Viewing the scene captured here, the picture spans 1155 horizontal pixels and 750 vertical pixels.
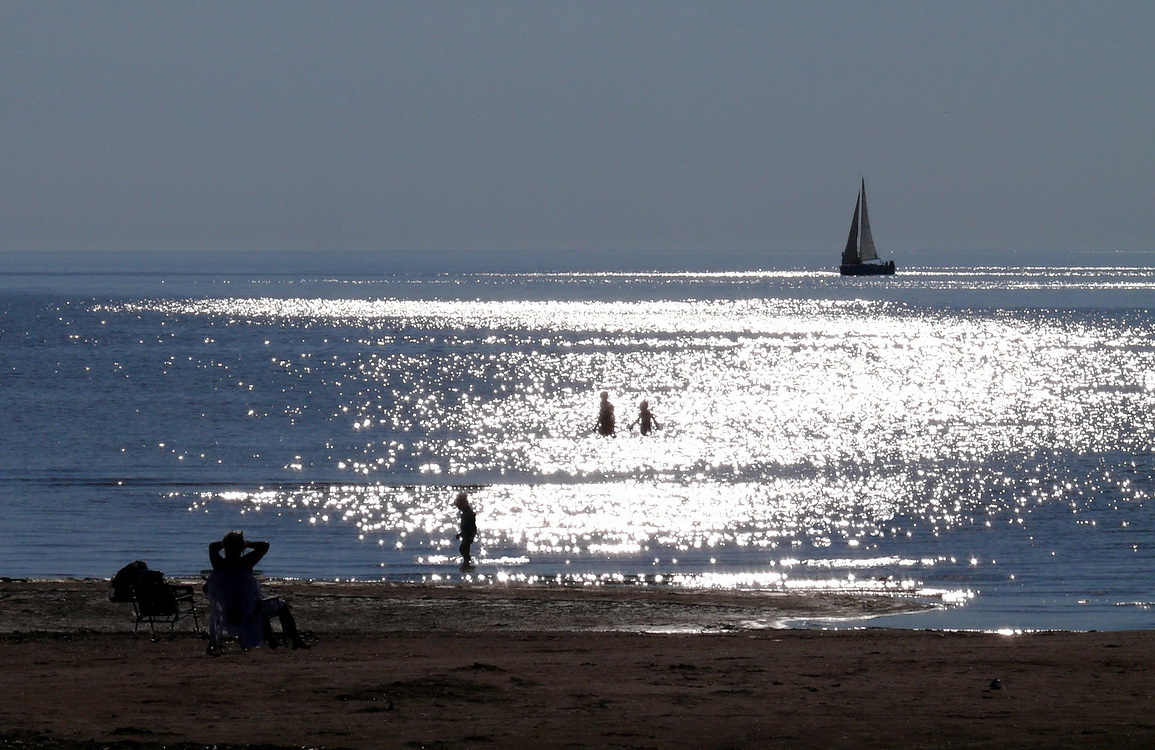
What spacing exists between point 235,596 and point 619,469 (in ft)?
85.9

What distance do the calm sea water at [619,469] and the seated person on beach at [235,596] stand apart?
362 inches

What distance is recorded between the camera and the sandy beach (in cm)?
1059

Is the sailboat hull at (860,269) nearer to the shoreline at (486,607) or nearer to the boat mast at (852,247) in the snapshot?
the boat mast at (852,247)

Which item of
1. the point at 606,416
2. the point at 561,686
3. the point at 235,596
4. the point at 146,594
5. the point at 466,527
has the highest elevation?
the point at 235,596

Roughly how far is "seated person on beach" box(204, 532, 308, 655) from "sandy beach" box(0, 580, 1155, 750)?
0.23 m

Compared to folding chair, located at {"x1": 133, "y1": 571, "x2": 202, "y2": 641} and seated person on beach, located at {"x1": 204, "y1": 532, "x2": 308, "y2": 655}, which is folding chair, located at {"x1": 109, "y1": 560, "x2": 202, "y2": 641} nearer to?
folding chair, located at {"x1": 133, "y1": 571, "x2": 202, "y2": 641}

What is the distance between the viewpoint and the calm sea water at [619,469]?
25.7m

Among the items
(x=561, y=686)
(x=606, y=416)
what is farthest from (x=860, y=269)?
(x=561, y=686)

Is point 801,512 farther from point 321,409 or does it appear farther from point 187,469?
point 321,409

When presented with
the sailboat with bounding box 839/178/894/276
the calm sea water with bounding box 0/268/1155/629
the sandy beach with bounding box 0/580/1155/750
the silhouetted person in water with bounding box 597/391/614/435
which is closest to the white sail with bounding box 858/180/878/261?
the sailboat with bounding box 839/178/894/276

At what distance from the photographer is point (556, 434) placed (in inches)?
2029

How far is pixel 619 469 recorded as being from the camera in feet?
132

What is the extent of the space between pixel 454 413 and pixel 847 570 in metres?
35.9

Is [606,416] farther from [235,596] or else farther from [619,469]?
Result: [235,596]
